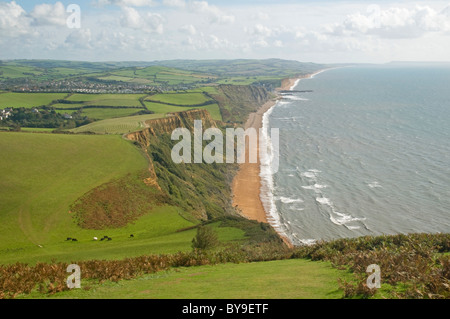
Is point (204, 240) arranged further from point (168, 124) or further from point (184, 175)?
point (168, 124)

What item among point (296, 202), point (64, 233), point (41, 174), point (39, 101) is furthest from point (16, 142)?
point (39, 101)

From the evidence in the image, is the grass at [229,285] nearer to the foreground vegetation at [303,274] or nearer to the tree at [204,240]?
the foreground vegetation at [303,274]

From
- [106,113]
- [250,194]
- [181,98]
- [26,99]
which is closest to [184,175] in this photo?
[250,194]

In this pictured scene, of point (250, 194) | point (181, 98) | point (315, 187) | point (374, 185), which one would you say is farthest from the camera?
point (181, 98)

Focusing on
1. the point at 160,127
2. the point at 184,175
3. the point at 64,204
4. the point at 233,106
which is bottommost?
the point at 184,175

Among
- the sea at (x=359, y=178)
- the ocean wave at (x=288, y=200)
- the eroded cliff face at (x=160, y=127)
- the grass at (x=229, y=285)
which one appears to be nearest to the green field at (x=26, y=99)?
the eroded cliff face at (x=160, y=127)

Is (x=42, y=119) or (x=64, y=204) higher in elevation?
(x=42, y=119)
